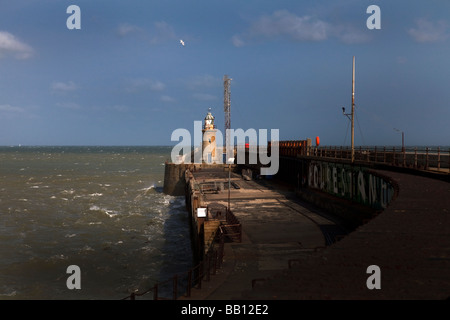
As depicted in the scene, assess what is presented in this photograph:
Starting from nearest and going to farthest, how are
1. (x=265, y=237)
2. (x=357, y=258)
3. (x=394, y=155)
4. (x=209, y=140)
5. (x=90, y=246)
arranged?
(x=357, y=258) → (x=265, y=237) → (x=90, y=246) → (x=394, y=155) → (x=209, y=140)

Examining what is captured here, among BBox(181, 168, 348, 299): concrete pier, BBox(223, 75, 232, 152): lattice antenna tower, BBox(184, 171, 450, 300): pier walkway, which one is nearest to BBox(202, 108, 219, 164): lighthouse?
BBox(223, 75, 232, 152): lattice antenna tower

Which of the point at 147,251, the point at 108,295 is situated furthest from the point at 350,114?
the point at 108,295

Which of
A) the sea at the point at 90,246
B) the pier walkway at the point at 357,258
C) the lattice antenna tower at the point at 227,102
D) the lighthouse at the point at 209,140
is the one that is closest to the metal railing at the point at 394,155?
the pier walkway at the point at 357,258

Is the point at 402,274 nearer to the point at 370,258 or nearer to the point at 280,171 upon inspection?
the point at 370,258

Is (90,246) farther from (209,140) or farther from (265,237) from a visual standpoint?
(209,140)

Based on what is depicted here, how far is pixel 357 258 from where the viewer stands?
27.1 feet

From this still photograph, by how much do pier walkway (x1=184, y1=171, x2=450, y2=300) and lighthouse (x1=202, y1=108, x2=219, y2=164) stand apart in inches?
1925

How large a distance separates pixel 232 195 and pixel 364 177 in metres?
12.6

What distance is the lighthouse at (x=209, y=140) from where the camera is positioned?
70.3 metres

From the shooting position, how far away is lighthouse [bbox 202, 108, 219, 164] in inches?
2768

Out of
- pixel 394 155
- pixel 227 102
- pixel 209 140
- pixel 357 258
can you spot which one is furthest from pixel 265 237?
pixel 227 102

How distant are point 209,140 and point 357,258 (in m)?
62.8

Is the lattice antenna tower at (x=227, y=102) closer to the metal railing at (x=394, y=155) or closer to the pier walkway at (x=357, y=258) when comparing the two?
the metal railing at (x=394, y=155)
